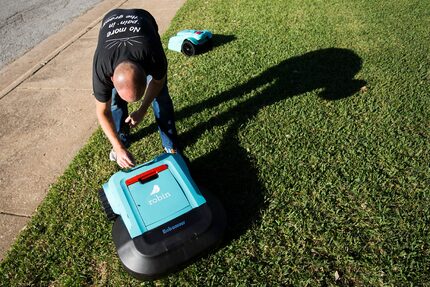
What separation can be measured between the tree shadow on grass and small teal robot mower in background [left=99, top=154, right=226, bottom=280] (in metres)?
0.46

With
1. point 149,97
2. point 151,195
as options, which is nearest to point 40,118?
point 149,97

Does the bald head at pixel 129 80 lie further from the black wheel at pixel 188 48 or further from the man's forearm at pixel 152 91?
→ the black wheel at pixel 188 48

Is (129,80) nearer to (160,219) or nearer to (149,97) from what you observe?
(149,97)

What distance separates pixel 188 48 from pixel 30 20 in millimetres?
3895

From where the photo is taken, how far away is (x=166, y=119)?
330 centimetres

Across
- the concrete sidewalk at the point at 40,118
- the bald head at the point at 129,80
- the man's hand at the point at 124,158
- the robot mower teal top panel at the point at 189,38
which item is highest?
the bald head at the point at 129,80

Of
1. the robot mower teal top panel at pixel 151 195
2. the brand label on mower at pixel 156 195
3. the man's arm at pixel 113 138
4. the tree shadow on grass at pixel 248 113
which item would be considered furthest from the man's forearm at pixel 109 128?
the tree shadow on grass at pixel 248 113

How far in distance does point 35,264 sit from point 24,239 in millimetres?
288

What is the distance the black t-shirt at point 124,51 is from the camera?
255 centimetres

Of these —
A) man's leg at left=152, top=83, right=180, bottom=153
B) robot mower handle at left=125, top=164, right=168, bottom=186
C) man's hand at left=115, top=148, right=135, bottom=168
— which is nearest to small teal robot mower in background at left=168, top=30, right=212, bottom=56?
man's leg at left=152, top=83, right=180, bottom=153

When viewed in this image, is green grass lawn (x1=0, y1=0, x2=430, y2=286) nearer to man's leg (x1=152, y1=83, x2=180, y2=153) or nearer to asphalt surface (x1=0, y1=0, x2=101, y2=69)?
man's leg (x1=152, y1=83, x2=180, y2=153)

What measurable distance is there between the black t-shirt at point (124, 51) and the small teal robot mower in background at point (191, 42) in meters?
2.26

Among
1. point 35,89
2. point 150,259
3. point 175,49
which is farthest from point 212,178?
point 35,89

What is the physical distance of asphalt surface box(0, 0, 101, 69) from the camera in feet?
19.8
